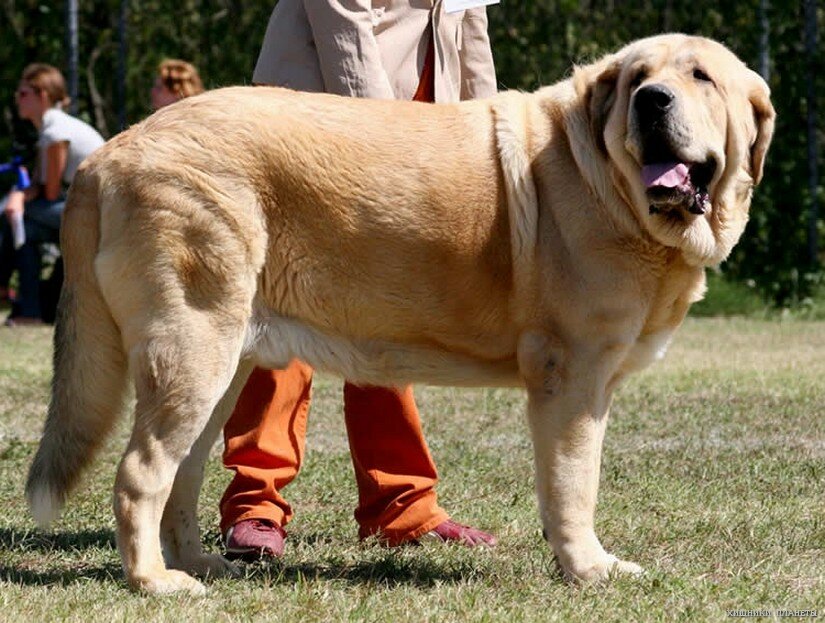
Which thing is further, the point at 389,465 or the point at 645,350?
the point at 389,465

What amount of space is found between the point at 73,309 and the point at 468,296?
3.57 ft

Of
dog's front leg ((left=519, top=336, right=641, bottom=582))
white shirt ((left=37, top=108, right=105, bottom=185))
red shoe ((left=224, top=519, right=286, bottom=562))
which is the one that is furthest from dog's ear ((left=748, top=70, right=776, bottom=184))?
white shirt ((left=37, top=108, right=105, bottom=185))

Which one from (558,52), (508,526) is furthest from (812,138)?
(508,526)

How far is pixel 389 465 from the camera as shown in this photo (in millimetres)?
4629

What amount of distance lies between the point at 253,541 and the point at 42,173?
25.2ft

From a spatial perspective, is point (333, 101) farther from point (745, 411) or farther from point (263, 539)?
point (745, 411)

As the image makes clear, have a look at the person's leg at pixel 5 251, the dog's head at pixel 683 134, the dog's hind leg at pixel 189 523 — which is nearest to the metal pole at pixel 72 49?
the person's leg at pixel 5 251

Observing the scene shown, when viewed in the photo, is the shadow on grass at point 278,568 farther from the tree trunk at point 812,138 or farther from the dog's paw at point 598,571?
the tree trunk at point 812,138

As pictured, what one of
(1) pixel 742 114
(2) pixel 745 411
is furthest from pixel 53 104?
(1) pixel 742 114

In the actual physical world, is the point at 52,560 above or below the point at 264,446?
below

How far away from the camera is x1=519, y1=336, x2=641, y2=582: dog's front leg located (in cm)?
382

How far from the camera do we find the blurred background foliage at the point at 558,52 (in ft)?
38.6

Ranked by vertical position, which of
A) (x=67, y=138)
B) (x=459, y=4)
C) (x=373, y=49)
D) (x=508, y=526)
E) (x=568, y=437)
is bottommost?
(x=67, y=138)

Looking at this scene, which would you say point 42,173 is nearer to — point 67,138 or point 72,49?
point 67,138
